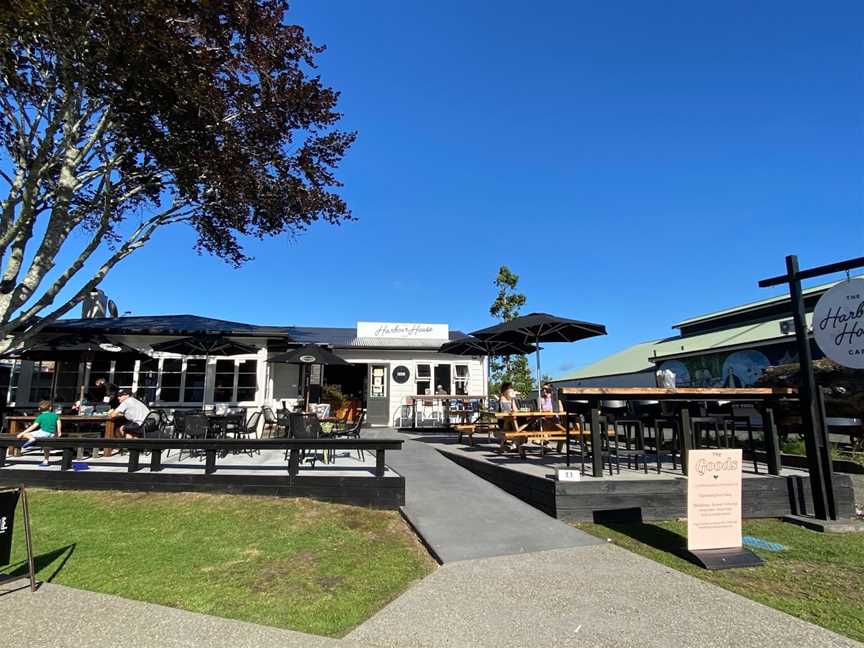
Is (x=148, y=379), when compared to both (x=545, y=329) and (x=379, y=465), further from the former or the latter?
(x=545, y=329)

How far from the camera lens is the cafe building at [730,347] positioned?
16.0 m

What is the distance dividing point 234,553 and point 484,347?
892 cm

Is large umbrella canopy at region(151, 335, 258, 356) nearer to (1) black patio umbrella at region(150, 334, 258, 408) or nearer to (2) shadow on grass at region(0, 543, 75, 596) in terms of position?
(1) black patio umbrella at region(150, 334, 258, 408)

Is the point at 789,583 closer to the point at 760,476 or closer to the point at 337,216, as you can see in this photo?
the point at 760,476

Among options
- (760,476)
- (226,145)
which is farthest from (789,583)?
(226,145)

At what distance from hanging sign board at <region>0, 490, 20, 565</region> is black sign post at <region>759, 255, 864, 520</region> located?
8354 millimetres

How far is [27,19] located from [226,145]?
364cm

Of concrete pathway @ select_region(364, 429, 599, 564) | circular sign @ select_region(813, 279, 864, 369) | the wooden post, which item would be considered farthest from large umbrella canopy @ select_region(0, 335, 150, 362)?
circular sign @ select_region(813, 279, 864, 369)

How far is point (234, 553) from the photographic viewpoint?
4.71 meters

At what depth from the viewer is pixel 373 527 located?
5590 mm

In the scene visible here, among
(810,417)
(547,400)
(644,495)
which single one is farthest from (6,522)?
(810,417)

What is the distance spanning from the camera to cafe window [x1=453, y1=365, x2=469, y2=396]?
17328 mm

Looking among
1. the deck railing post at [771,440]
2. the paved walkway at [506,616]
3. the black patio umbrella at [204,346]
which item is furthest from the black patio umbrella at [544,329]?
the black patio umbrella at [204,346]

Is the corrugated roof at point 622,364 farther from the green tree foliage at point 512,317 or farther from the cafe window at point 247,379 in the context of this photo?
the cafe window at point 247,379
